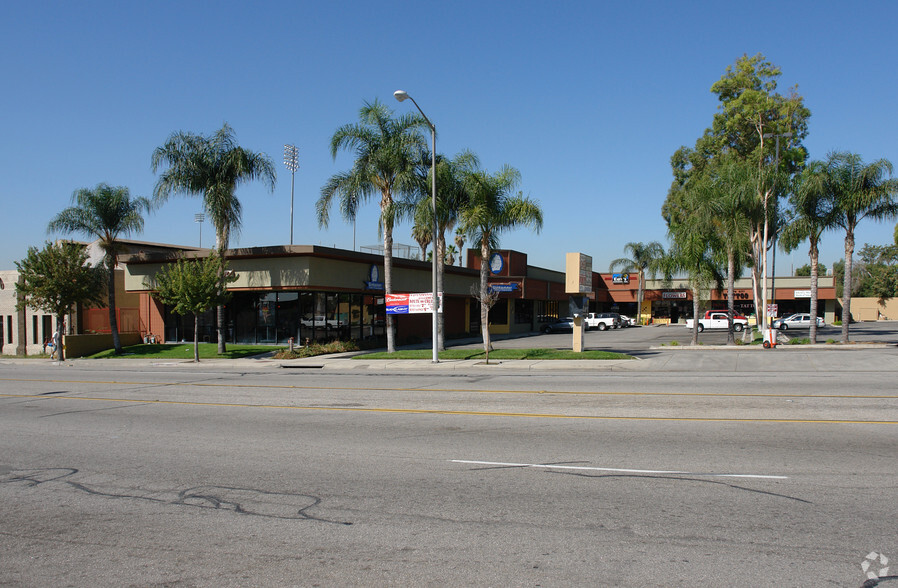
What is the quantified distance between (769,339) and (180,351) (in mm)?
28252

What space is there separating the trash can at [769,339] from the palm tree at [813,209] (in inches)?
89.5

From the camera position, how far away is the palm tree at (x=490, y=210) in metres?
25.7

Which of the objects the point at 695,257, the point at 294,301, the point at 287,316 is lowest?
the point at 287,316

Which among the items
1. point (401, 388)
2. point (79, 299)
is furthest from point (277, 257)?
point (401, 388)

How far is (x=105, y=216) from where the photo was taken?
1239 inches

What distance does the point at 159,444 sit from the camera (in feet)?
31.3

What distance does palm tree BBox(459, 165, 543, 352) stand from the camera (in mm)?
25703

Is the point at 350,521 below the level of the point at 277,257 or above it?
below

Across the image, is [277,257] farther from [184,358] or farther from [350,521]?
[350,521]

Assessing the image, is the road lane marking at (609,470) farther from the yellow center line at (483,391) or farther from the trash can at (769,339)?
the trash can at (769,339)

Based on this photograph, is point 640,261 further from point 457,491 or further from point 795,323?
point 457,491

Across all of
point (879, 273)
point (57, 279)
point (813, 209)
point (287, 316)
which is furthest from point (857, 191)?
point (879, 273)

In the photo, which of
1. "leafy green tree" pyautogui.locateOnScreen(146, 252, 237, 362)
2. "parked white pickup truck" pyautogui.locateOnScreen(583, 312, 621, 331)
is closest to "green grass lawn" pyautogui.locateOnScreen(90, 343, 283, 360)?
"leafy green tree" pyautogui.locateOnScreen(146, 252, 237, 362)

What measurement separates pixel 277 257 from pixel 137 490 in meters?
23.5
